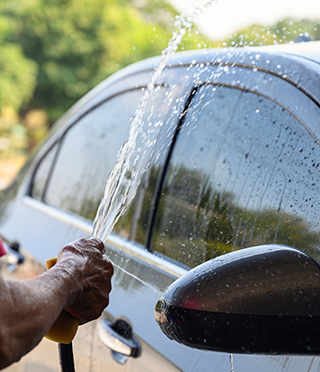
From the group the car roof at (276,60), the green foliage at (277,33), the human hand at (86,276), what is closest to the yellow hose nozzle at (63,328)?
the human hand at (86,276)

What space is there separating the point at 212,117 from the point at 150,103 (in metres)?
0.40

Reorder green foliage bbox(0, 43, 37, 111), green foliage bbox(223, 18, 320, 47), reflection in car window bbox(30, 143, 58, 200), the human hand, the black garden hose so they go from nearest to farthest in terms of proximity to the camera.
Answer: the human hand
the black garden hose
green foliage bbox(223, 18, 320, 47)
reflection in car window bbox(30, 143, 58, 200)
green foliage bbox(0, 43, 37, 111)

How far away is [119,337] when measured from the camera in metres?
1.53

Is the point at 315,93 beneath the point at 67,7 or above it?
beneath

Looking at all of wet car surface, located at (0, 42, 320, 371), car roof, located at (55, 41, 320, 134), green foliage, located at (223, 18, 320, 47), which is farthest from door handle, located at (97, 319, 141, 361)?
green foliage, located at (223, 18, 320, 47)

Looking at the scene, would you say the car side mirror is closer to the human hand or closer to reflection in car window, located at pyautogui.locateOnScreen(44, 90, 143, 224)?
the human hand

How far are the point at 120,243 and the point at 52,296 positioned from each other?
828 mm

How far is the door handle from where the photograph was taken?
146 cm

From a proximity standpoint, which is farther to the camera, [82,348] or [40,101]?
[40,101]

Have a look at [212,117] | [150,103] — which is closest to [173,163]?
[212,117]

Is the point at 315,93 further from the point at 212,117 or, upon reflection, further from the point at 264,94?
the point at 212,117

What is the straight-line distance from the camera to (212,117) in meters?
1.58

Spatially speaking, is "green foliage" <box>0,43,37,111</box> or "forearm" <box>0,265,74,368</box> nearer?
"forearm" <box>0,265,74,368</box>

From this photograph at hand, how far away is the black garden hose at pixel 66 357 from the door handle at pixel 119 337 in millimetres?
127
